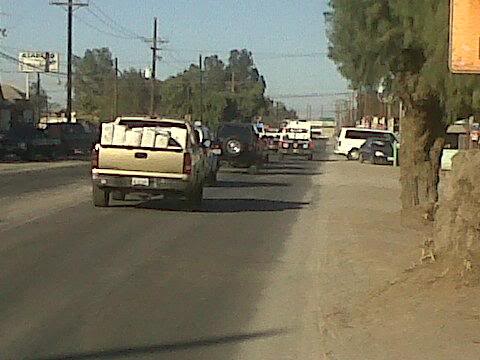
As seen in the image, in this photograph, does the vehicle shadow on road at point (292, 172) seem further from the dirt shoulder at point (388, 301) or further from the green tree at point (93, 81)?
the green tree at point (93, 81)

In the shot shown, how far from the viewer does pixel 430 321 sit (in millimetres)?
10031

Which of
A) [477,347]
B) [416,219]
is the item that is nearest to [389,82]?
[416,219]

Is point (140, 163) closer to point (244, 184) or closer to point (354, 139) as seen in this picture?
point (244, 184)

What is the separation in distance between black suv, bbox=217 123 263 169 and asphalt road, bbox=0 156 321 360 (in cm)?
1915

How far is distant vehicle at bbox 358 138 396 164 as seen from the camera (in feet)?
192

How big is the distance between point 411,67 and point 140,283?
325 inches

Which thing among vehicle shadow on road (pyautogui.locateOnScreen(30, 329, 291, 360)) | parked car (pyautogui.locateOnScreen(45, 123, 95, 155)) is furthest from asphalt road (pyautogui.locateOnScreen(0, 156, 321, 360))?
parked car (pyautogui.locateOnScreen(45, 123, 95, 155))

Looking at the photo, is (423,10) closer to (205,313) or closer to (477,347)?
(205,313)

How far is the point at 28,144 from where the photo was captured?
53344 mm

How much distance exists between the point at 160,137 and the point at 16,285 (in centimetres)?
1099

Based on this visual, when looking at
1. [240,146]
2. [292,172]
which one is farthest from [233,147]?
[292,172]

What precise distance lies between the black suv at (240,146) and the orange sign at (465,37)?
3550cm

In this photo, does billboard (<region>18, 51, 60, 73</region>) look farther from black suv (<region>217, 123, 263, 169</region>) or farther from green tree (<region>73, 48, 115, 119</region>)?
black suv (<region>217, 123, 263, 169</region>)

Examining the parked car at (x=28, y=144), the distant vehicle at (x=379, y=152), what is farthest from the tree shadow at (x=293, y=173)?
the parked car at (x=28, y=144)
